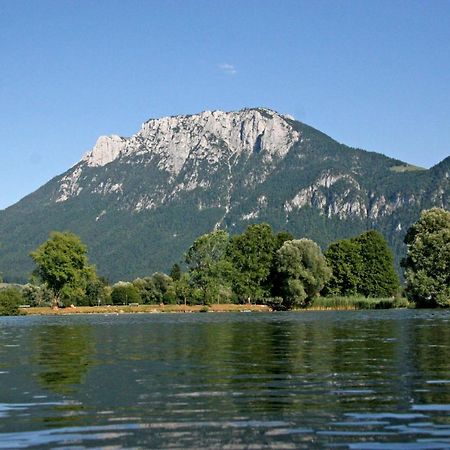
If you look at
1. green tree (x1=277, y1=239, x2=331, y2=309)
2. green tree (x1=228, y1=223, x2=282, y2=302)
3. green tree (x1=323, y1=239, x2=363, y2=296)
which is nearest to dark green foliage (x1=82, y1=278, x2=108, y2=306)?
green tree (x1=228, y1=223, x2=282, y2=302)

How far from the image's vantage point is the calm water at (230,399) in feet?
45.5

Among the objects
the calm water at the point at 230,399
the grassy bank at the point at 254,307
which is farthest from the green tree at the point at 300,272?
the calm water at the point at 230,399

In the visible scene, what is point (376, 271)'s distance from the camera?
149 metres

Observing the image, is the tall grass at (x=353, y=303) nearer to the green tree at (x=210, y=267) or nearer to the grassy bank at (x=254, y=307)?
the grassy bank at (x=254, y=307)

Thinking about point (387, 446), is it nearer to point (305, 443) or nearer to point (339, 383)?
point (305, 443)

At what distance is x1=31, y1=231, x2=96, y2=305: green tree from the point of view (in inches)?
5261

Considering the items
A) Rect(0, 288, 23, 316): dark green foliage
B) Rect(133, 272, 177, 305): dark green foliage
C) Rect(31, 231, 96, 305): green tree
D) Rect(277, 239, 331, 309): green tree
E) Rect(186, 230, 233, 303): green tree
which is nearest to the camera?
Rect(277, 239, 331, 309): green tree

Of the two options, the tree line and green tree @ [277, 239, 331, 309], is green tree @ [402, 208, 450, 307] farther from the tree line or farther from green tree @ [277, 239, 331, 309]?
A: green tree @ [277, 239, 331, 309]

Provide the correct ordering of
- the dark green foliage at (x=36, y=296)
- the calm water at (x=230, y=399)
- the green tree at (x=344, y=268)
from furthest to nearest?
the dark green foliage at (x=36, y=296) → the green tree at (x=344, y=268) → the calm water at (x=230, y=399)

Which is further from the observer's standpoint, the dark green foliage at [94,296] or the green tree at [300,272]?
the dark green foliage at [94,296]

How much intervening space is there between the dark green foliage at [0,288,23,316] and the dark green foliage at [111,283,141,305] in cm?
5813

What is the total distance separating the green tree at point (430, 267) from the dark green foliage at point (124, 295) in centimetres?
8869

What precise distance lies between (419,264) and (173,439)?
9970 centimetres

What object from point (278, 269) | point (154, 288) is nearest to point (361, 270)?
point (278, 269)
